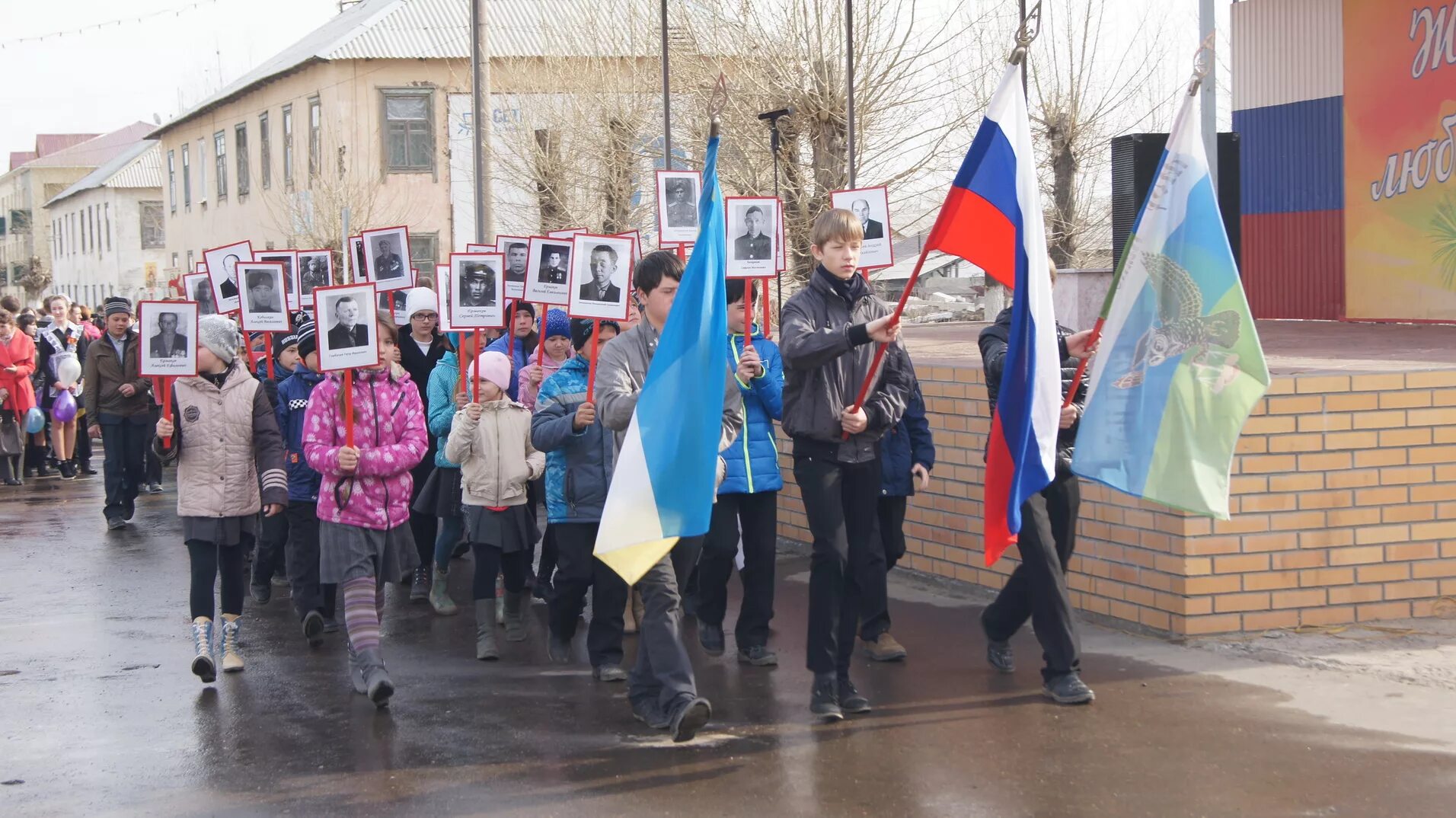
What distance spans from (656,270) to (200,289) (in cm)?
577

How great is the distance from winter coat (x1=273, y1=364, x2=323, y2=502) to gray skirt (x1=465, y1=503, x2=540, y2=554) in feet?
4.02

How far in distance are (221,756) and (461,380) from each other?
3126 mm

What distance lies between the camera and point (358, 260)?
1069 centimetres

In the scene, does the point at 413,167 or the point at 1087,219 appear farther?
the point at 413,167

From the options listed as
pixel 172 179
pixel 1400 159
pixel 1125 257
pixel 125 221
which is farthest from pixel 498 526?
pixel 125 221

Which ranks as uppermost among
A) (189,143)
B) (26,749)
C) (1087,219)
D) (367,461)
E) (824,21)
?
(189,143)

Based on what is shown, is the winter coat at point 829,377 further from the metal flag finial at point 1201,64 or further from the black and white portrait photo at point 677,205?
the black and white portrait photo at point 677,205

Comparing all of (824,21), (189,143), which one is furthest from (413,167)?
(824,21)

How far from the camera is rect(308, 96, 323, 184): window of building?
3931cm

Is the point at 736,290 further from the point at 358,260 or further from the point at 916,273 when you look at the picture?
the point at 358,260

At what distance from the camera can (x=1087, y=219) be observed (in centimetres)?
2661

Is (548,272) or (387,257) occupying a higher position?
(387,257)

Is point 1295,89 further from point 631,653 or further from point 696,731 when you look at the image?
point 696,731

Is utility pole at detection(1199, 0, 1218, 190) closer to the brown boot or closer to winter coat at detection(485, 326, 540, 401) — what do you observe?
the brown boot
